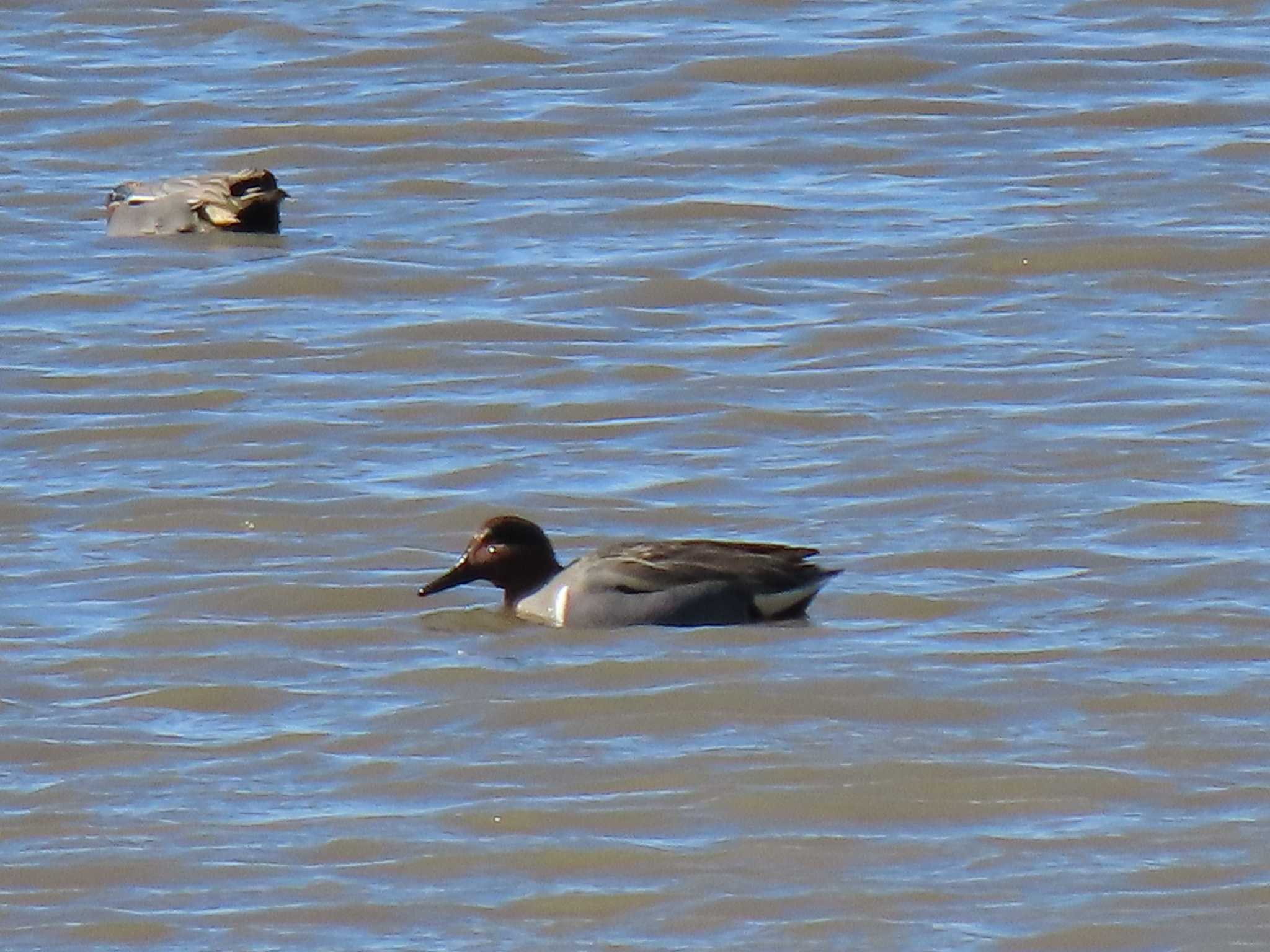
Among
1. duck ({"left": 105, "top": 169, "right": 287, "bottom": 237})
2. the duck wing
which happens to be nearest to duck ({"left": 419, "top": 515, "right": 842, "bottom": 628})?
the duck wing

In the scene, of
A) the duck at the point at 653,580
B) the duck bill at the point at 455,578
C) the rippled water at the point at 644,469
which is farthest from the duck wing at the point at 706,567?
the duck bill at the point at 455,578

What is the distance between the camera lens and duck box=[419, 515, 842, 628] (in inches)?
327

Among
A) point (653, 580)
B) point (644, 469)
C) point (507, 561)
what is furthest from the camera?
point (644, 469)

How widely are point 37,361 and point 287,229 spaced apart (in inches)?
86.8

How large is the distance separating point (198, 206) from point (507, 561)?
4869 mm

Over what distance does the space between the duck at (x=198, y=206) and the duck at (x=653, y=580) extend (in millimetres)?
4573

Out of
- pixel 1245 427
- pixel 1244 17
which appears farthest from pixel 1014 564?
pixel 1244 17

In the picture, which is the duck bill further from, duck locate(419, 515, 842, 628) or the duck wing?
the duck wing

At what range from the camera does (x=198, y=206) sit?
13070 mm

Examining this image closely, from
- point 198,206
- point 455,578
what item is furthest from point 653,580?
point 198,206

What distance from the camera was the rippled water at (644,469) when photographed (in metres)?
6.62

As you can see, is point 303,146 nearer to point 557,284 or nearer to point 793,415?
point 557,284

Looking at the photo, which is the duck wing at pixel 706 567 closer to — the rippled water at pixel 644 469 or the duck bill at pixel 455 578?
the rippled water at pixel 644 469

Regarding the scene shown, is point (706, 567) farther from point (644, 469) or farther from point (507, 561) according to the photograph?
point (644, 469)
